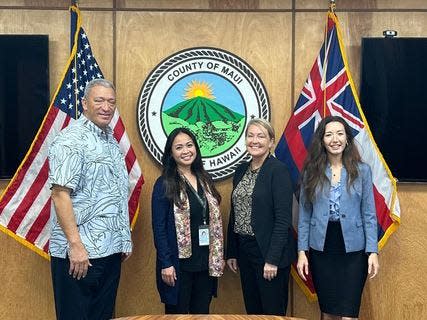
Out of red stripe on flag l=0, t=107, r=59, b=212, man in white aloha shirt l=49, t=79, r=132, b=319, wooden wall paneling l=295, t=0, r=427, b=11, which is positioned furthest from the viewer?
wooden wall paneling l=295, t=0, r=427, b=11

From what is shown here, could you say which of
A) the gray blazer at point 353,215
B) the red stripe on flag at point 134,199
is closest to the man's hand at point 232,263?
the gray blazer at point 353,215

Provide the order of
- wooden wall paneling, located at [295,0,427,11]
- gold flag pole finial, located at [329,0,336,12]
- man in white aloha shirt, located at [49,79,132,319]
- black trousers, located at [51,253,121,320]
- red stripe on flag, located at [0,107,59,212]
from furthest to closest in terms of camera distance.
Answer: wooden wall paneling, located at [295,0,427,11], gold flag pole finial, located at [329,0,336,12], red stripe on flag, located at [0,107,59,212], black trousers, located at [51,253,121,320], man in white aloha shirt, located at [49,79,132,319]

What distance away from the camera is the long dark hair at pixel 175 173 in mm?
2996

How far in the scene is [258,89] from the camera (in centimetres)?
352

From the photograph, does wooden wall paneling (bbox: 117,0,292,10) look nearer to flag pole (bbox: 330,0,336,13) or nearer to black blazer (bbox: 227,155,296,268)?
flag pole (bbox: 330,0,336,13)

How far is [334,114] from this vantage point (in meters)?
3.35

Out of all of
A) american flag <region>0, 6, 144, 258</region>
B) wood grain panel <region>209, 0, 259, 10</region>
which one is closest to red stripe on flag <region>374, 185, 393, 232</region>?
wood grain panel <region>209, 0, 259, 10</region>

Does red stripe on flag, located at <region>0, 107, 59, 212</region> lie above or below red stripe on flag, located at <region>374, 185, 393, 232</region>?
above

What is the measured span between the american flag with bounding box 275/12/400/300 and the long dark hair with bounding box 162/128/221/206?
519 millimetres

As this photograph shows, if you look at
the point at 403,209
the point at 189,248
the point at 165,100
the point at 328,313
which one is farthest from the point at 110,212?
the point at 403,209

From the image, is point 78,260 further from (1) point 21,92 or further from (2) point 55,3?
(2) point 55,3

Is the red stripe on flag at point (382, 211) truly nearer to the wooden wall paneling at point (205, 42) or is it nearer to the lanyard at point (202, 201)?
the wooden wall paneling at point (205, 42)

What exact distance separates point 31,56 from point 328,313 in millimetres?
2201

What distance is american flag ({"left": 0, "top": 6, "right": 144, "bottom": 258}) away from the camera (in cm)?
323
